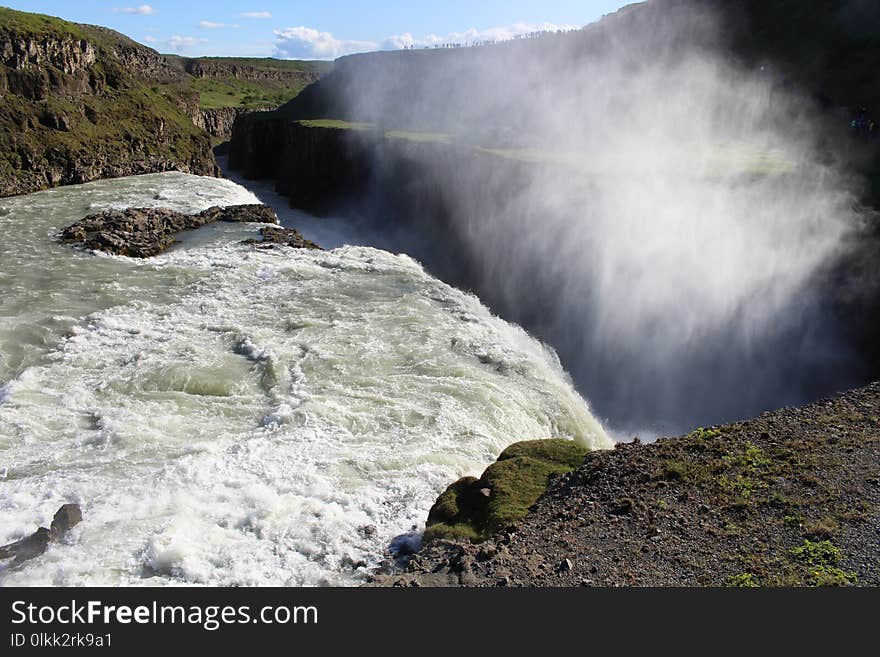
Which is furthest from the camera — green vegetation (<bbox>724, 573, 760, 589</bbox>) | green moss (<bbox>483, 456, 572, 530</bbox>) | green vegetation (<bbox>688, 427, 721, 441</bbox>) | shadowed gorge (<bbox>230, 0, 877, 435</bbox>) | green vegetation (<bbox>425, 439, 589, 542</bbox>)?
shadowed gorge (<bbox>230, 0, 877, 435</bbox>)

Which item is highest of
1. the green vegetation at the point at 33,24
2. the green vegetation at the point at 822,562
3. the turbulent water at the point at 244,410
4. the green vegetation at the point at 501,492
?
the green vegetation at the point at 33,24

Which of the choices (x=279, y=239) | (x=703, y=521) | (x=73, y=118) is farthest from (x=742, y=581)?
(x=73, y=118)

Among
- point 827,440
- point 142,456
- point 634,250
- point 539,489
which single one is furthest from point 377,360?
point 634,250

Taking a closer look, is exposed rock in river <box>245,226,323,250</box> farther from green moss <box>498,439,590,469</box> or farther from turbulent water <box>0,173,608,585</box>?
green moss <box>498,439,590,469</box>

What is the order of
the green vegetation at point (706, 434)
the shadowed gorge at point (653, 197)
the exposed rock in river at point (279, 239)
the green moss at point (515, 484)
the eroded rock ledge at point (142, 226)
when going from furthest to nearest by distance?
1. the exposed rock in river at point (279, 239)
2. the eroded rock ledge at point (142, 226)
3. the shadowed gorge at point (653, 197)
4. the green vegetation at point (706, 434)
5. the green moss at point (515, 484)

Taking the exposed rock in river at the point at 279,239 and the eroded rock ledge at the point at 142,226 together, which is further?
the exposed rock in river at the point at 279,239

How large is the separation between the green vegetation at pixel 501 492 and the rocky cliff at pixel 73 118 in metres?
38.2

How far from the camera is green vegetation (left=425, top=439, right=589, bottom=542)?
9.46m

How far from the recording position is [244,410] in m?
14.0

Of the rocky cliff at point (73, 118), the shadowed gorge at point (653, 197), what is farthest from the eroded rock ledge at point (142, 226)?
the rocky cliff at point (73, 118)

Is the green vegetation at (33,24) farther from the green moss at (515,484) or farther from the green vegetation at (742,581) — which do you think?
the green vegetation at (742,581)

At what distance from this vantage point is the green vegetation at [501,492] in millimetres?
9461

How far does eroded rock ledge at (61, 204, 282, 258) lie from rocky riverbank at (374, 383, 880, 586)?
22158 mm

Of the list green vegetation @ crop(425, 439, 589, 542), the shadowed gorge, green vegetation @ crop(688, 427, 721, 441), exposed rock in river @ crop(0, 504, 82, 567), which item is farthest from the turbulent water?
the shadowed gorge
